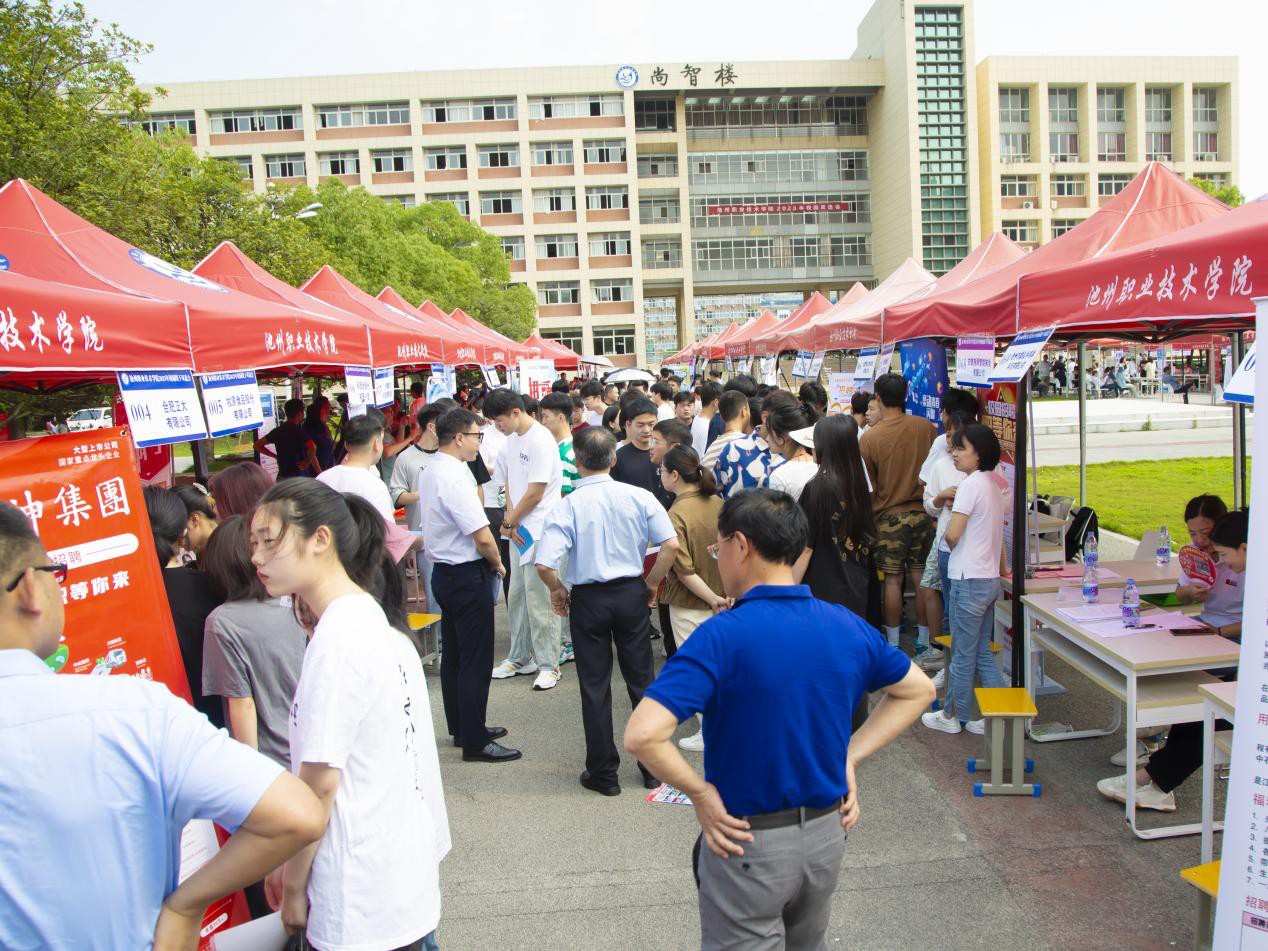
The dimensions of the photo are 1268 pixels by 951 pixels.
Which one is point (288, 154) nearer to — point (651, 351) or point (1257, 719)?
point (651, 351)

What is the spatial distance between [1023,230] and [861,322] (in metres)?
58.2

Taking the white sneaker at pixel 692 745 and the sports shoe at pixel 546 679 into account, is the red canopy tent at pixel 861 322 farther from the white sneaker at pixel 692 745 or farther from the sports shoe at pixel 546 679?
the white sneaker at pixel 692 745

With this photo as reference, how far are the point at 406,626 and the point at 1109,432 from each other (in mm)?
22037

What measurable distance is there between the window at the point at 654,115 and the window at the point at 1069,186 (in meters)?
26.2

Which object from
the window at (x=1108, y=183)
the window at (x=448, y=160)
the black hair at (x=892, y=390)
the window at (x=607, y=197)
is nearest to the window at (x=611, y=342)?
the window at (x=607, y=197)

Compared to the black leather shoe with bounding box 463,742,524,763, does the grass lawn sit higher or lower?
higher

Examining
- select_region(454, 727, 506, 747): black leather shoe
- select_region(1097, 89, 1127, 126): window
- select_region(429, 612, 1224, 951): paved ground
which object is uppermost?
select_region(1097, 89, 1127, 126): window

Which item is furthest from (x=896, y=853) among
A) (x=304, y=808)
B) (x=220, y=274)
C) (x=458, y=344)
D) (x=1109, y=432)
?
(x=1109, y=432)

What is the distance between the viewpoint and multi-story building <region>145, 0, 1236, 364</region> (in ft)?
178

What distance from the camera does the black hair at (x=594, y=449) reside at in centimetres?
412

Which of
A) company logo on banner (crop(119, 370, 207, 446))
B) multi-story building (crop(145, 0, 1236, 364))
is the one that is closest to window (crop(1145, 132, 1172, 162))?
multi-story building (crop(145, 0, 1236, 364))

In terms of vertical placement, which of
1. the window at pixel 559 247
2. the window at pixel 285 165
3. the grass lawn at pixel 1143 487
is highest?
the window at pixel 285 165

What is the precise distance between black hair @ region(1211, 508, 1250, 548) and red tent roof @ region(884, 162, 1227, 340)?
3.94ft

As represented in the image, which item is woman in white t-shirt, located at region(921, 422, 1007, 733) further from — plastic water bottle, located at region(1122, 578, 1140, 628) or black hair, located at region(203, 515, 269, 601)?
black hair, located at region(203, 515, 269, 601)
